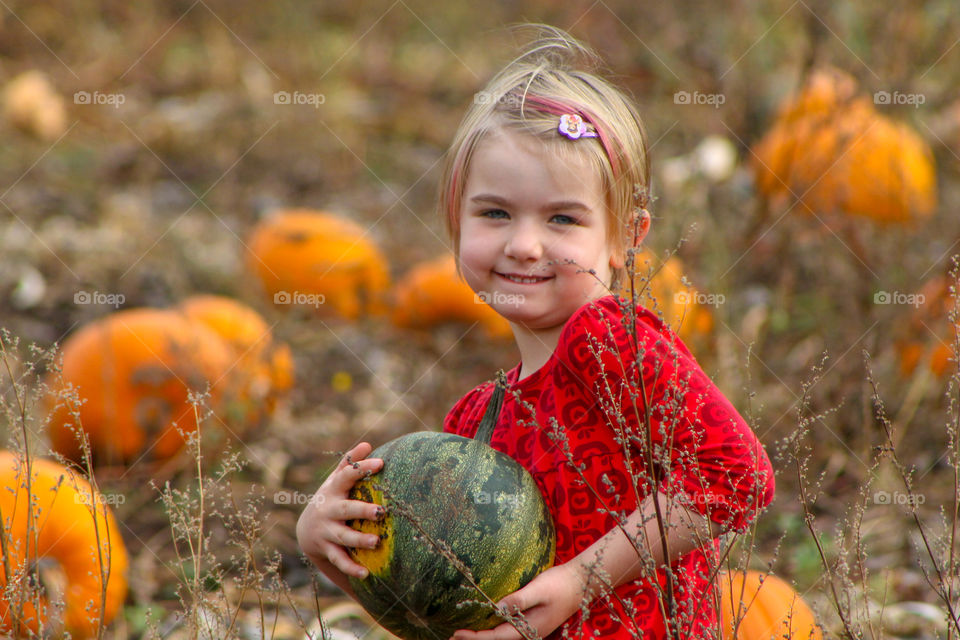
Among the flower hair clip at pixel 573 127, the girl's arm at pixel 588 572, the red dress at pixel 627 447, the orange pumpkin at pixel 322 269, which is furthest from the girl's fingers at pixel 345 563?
the orange pumpkin at pixel 322 269

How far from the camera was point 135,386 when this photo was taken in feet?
15.4

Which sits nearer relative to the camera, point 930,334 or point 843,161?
point 930,334

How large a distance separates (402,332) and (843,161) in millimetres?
2809

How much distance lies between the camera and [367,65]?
35.7ft

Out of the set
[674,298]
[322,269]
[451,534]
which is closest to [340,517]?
[451,534]

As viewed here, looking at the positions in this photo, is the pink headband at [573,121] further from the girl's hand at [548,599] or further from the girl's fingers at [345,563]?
the girl's fingers at [345,563]

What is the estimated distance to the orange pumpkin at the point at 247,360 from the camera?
4.77 metres

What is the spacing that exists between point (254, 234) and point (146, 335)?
6.50 ft

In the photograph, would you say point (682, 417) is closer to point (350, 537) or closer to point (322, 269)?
point (350, 537)

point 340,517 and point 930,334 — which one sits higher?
point 930,334

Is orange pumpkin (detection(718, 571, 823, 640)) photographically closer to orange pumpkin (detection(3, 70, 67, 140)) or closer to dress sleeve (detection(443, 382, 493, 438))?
dress sleeve (detection(443, 382, 493, 438))

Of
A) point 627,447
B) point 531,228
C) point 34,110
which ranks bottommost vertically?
point 627,447

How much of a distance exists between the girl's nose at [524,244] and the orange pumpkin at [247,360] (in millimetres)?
2735

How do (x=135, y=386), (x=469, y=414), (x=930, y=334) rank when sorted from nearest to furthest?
1. (x=469, y=414)
2. (x=930, y=334)
3. (x=135, y=386)
